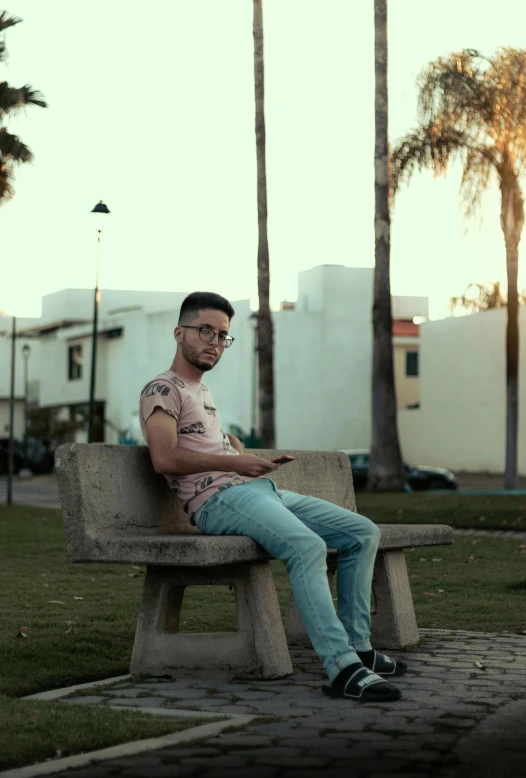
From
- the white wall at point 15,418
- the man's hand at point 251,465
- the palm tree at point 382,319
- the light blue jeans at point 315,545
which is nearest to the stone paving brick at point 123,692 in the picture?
the light blue jeans at point 315,545

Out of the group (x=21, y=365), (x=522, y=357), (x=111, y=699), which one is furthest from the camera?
(x=21, y=365)

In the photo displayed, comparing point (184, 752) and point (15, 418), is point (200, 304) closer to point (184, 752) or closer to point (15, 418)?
point (184, 752)

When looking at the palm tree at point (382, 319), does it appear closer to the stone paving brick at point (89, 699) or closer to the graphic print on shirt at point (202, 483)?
the graphic print on shirt at point (202, 483)

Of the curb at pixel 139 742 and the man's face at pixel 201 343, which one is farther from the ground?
the man's face at pixel 201 343

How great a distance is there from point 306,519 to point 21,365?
249ft

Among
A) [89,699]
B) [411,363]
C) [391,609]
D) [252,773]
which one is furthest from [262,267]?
[411,363]

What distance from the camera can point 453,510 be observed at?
19.9 metres

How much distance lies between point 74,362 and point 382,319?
42.1m

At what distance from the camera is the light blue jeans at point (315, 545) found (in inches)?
209

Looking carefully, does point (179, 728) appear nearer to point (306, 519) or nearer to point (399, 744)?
point (399, 744)

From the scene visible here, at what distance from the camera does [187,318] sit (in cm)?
604

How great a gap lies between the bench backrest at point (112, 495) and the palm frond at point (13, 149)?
23488mm

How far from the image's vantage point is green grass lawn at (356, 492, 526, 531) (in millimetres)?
18562

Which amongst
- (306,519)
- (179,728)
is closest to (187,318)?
(306,519)
